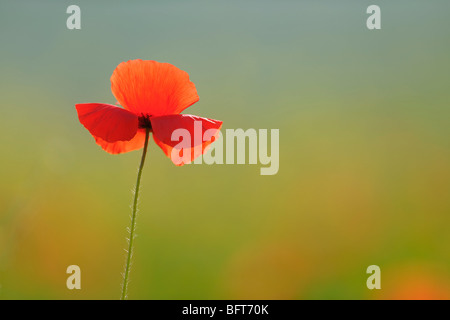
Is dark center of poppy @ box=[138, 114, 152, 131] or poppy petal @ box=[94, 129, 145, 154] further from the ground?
dark center of poppy @ box=[138, 114, 152, 131]

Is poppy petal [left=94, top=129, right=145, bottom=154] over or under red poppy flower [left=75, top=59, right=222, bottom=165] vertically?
under

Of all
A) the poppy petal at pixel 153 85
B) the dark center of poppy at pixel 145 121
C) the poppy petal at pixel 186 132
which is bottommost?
the poppy petal at pixel 186 132

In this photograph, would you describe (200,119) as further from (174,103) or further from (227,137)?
(227,137)

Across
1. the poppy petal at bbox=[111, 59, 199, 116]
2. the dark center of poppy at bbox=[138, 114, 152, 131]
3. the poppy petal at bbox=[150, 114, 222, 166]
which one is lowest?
the poppy petal at bbox=[150, 114, 222, 166]
